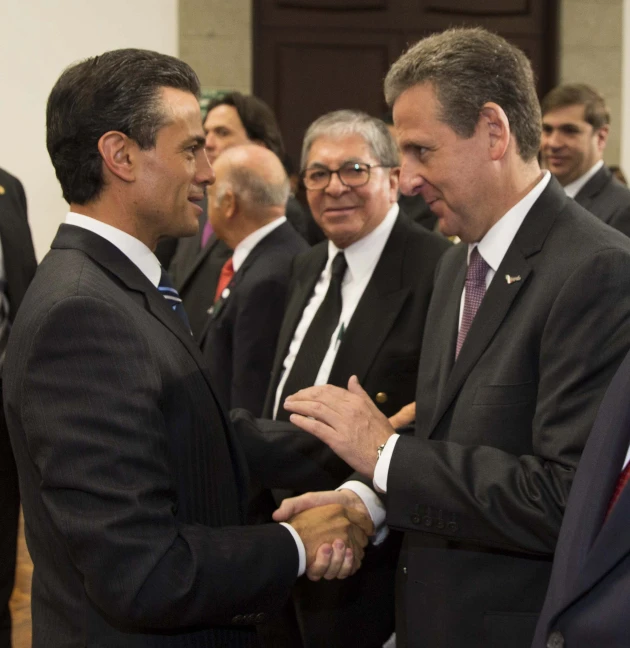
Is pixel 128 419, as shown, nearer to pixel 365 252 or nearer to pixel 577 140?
pixel 365 252

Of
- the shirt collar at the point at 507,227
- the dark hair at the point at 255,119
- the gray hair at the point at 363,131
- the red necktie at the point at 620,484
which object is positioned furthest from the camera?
the dark hair at the point at 255,119

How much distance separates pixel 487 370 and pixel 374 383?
2.98 feet

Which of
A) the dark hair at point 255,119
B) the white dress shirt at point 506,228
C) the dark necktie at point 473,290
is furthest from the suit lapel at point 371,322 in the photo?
the dark hair at point 255,119

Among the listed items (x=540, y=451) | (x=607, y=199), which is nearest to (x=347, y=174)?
(x=607, y=199)

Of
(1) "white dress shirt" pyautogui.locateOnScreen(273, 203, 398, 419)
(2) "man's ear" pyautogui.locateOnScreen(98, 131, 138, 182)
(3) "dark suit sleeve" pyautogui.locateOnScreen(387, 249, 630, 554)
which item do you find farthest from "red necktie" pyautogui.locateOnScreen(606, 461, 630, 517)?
(1) "white dress shirt" pyautogui.locateOnScreen(273, 203, 398, 419)

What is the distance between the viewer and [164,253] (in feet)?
14.1

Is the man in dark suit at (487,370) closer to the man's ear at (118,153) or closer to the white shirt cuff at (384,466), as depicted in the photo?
the white shirt cuff at (384,466)

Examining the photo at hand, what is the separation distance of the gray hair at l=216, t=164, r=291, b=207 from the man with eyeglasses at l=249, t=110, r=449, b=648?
1.02 ft

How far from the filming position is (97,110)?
5.63 ft

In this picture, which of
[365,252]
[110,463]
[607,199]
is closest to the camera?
[110,463]

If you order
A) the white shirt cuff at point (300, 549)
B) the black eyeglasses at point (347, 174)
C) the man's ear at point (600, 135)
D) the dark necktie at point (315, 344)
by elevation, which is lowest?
the white shirt cuff at point (300, 549)

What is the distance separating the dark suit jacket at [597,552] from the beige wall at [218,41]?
5179mm

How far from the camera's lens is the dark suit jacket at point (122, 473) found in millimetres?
1505

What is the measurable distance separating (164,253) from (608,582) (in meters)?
3.32
